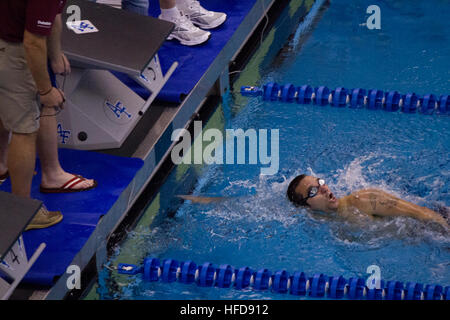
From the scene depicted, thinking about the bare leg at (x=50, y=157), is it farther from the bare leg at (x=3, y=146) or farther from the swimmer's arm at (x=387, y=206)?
the swimmer's arm at (x=387, y=206)

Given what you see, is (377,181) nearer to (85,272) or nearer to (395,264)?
(395,264)

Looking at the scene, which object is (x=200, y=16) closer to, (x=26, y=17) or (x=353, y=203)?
(x=353, y=203)

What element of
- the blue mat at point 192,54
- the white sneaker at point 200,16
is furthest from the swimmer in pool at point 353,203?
the white sneaker at point 200,16

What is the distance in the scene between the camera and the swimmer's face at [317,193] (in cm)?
361

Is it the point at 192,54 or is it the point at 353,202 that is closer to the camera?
the point at 353,202

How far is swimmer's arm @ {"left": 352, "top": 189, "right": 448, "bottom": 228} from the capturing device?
11.5 ft

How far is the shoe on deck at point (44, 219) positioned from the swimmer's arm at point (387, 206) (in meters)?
1.29

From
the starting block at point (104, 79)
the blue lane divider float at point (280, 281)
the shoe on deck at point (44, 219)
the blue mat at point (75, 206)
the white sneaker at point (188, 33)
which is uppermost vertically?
A: the starting block at point (104, 79)

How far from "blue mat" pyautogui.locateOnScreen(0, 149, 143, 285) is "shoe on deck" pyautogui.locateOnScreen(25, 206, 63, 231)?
0.02m

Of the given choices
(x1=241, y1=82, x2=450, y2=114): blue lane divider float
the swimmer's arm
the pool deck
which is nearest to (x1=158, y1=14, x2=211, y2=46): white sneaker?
the pool deck

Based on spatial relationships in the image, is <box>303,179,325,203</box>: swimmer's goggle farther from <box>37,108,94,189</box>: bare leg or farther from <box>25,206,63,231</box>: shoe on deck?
<box>25,206,63,231</box>: shoe on deck

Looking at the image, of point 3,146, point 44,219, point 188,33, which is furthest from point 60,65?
point 188,33

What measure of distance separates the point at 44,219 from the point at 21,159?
1.03 ft

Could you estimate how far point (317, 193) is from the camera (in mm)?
3605
